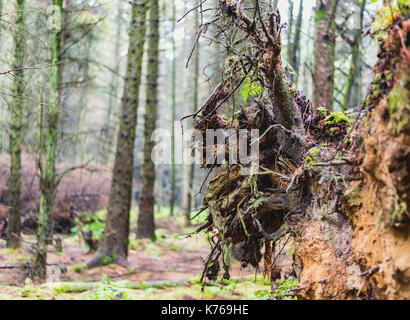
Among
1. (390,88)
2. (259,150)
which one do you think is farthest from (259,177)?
(390,88)

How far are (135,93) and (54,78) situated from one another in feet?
8.90

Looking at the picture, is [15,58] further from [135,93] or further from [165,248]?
[165,248]

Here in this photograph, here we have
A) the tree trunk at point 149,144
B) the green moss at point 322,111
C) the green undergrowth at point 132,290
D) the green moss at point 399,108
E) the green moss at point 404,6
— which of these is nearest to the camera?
the green moss at point 399,108

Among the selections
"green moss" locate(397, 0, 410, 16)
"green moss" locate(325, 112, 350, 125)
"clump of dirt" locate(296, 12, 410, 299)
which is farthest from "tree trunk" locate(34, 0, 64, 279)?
"green moss" locate(397, 0, 410, 16)

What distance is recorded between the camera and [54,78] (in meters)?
7.45

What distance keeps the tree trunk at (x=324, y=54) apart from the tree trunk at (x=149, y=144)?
6605 millimetres

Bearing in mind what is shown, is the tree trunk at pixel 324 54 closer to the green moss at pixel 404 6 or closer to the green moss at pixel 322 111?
the green moss at pixel 322 111

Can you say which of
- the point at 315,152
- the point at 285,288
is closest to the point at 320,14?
the point at 315,152

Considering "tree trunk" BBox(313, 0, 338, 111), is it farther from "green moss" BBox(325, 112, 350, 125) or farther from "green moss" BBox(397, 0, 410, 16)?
"green moss" BBox(397, 0, 410, 16)

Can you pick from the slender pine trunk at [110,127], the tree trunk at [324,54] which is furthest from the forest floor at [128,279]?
the tree trunk at [324,54]

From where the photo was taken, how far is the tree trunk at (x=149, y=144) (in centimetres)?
1345

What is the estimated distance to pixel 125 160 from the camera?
9773 millimetres

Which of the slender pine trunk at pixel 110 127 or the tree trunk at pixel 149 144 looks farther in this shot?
the tree trunk at pixel 149 144

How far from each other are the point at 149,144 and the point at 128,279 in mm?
6223
